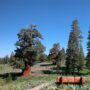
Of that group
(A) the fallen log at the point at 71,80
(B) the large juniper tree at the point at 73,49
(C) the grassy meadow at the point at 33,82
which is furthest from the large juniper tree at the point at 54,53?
(A) the fallen log at the point at 71,80

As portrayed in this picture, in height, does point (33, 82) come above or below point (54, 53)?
below

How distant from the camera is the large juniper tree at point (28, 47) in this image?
1725 inches

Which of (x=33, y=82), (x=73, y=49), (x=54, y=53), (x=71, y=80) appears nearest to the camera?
(x=71, y=80)

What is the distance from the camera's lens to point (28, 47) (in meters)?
44.2

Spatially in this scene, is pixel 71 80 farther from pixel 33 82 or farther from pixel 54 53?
pixel 54 53

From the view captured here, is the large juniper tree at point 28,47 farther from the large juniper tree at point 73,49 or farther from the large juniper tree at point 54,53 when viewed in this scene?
the large juniper tree at point 54,53

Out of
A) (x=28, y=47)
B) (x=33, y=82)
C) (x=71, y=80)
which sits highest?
(x=28, y=47)

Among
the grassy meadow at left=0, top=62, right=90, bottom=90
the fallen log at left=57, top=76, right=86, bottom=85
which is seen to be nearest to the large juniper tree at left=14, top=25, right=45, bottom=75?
the grassy meadow at left=0, top=62, right=90, bottom=90

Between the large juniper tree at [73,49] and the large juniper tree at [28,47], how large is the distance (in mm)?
12168

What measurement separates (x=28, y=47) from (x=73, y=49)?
15.9 metres

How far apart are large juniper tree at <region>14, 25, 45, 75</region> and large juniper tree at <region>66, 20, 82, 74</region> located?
1217 cm

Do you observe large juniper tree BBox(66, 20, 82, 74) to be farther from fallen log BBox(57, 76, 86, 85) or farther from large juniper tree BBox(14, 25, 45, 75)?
fallen log BBox(57, 76, 86, 85)

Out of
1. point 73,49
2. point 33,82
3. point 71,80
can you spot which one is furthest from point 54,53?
point 71,80

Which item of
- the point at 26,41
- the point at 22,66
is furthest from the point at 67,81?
the point at 26,41
